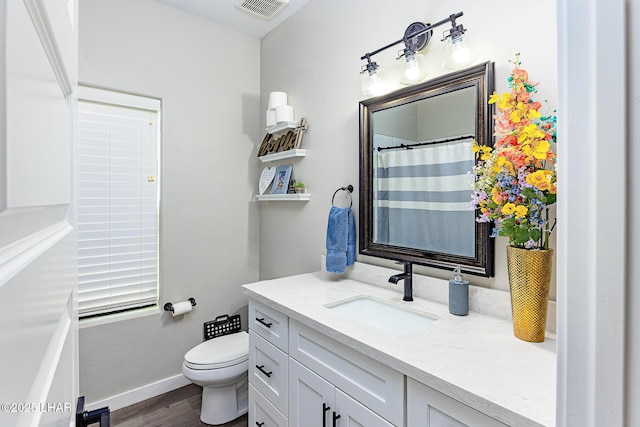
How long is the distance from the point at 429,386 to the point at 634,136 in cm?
79

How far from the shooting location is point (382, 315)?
1521 millimetres

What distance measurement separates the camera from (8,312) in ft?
0.69

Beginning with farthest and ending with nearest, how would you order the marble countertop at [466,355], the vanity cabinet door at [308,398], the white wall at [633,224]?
the vanity cabinet door at [308,398] < the marble countertop at [466,355] < the white wall at [633,224]

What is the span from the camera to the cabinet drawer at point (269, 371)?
4.78 ft

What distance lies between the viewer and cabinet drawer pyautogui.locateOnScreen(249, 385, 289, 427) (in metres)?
1.49

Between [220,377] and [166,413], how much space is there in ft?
1.83

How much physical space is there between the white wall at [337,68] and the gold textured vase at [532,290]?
174mm

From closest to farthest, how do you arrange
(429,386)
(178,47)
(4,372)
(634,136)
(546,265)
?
(4,372) < (634,136) < (429,386) < (546,265) < (178,47)

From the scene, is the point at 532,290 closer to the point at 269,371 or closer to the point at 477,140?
the point at 477,140

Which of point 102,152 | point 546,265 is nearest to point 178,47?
point 102,152

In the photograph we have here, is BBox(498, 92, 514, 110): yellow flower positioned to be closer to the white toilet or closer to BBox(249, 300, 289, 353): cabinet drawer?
BBox(249, 300, 289, 353): cabinet drawer

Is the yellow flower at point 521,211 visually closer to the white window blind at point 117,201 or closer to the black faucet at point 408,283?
the black faucet at point 408,283

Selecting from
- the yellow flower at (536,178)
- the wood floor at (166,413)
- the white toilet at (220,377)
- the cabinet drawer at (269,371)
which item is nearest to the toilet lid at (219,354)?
the white toilet at (220,377)

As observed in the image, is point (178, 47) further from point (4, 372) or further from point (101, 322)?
point (4, 372)
